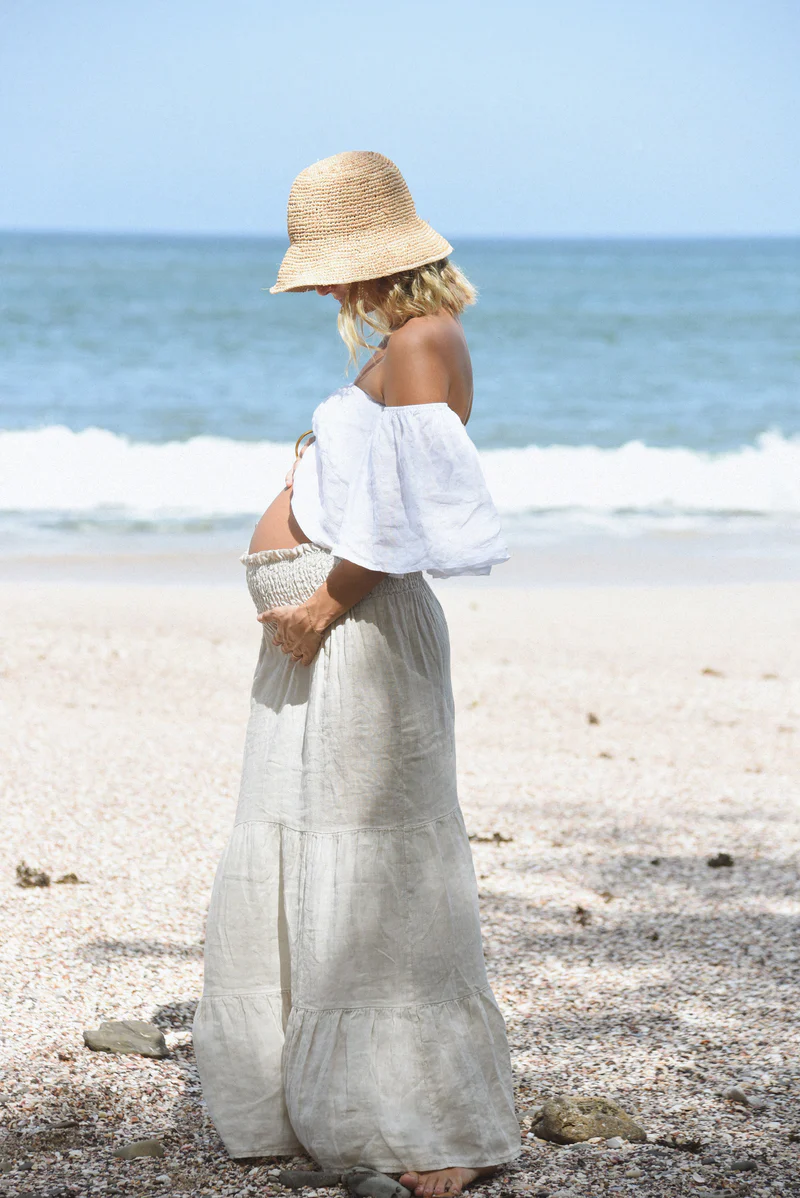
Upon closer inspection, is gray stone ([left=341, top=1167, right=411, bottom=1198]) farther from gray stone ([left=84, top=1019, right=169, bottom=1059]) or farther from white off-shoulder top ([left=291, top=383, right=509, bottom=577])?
white off-shoulder top ([left=291, top=383, right=509, bottom=577])

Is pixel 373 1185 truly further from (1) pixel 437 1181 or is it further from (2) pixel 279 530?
(2) pixel 279 530

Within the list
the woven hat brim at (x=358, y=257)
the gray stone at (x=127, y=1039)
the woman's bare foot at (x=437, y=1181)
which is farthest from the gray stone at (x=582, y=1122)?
the woven hat brim at (x=358, y=257)

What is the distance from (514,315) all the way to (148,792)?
33.7m

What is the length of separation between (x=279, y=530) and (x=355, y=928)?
832mm

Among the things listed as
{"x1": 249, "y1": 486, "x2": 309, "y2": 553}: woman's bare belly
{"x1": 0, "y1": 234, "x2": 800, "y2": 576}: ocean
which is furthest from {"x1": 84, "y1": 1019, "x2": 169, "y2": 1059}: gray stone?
{"x1": 0, "y1": 234, "x2": 800, "y2": 576}: ocean

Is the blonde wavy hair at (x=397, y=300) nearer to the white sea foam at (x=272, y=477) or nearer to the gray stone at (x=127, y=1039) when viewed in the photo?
the gray stone at (x=127, y=1039)

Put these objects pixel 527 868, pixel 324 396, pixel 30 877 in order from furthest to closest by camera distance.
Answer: pixel 324 396
pixel 527 868
pixel 30 877

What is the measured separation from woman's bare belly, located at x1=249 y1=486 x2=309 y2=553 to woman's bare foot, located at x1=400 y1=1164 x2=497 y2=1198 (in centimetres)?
129

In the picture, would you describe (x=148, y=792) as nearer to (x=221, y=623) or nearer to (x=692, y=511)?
(x=221, y=623)

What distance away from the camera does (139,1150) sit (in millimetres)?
2725

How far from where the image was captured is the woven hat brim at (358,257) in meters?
2.55

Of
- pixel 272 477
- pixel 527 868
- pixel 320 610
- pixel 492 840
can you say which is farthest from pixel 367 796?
pixel 272 477

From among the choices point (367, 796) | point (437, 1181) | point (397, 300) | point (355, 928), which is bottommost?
point (437, 1181)

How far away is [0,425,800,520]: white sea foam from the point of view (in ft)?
50.1
